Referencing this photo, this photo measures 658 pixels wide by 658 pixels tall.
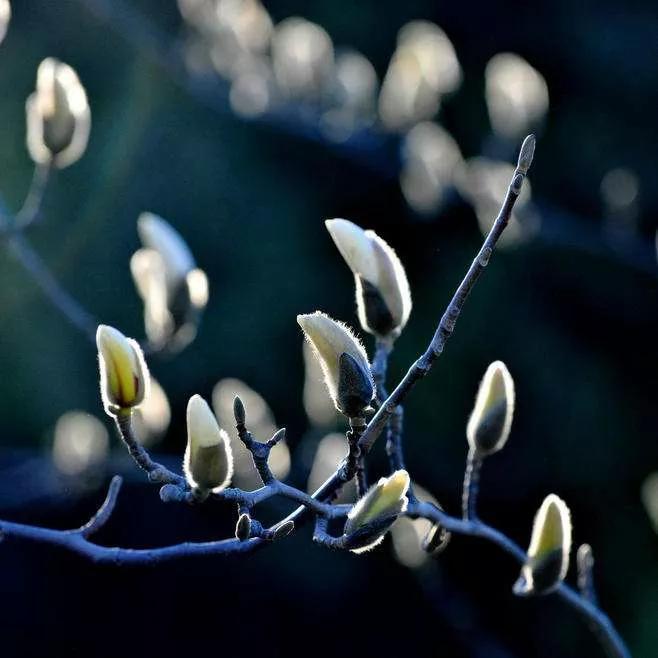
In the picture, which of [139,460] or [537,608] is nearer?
[139,460]

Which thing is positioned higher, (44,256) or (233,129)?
(233,129)

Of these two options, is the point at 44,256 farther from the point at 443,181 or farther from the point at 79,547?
the point at 79,547

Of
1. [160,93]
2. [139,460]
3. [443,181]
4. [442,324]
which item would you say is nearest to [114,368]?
[139,460]

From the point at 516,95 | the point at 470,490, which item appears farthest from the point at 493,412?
the point at 516,95

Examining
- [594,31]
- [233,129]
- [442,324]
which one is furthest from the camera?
[233,129]

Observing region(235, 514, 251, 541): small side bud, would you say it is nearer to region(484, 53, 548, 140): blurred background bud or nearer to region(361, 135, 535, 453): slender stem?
region(361, 135, 535, 453): slender stem

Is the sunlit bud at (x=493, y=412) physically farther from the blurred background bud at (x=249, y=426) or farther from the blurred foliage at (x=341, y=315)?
the blurred foliage at (x=341, y=315)
